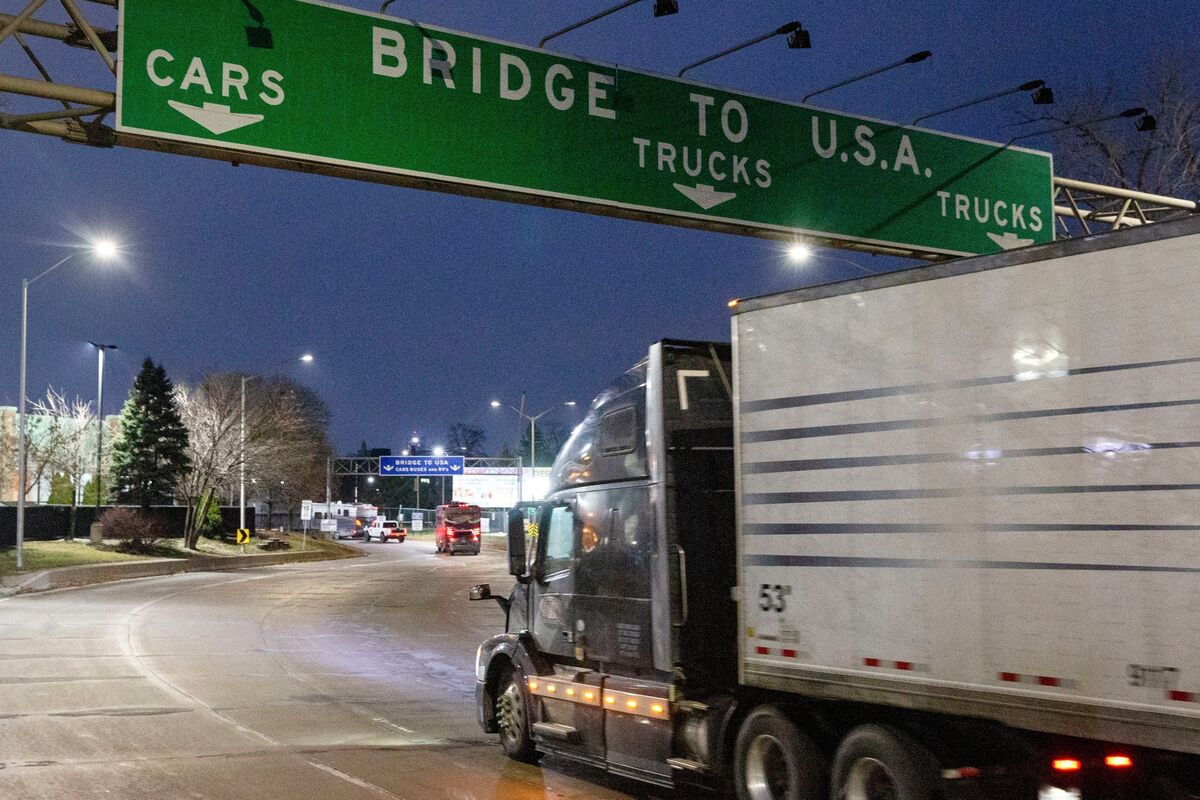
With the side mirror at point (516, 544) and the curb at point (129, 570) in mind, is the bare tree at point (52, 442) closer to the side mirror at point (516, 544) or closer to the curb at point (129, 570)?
the curb at point (129, 570)

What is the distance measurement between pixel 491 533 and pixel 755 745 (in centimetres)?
10678

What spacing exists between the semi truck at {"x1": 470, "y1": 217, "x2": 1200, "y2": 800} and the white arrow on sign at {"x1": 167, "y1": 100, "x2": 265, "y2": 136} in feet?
11.4

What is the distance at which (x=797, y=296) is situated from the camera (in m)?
7.55

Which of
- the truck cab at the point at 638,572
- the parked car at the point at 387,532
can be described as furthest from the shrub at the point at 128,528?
the parked car at the point at 387,532

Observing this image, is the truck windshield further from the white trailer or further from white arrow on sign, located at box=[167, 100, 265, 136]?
the white trailer

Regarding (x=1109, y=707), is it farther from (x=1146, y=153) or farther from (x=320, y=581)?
(x=320, y=581)

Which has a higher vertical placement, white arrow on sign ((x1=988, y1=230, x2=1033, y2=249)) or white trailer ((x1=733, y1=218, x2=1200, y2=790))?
white arrow on sign ((x1=988, y1=230, x2=1033, y2=249))

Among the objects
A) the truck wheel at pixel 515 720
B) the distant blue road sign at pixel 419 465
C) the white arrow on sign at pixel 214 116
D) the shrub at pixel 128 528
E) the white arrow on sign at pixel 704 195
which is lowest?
the truck wheel at pixel 515 720

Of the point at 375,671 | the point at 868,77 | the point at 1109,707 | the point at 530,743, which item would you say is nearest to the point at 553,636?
the point at 530,743

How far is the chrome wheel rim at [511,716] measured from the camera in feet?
34.6

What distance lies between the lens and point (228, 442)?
60.7m

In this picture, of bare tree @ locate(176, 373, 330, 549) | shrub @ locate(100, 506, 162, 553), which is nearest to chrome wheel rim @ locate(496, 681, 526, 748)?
shrub @ locate(100, 506, 162, 553)

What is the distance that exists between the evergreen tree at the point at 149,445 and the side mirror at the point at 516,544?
50861 mm

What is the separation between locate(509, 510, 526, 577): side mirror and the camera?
406 inches
